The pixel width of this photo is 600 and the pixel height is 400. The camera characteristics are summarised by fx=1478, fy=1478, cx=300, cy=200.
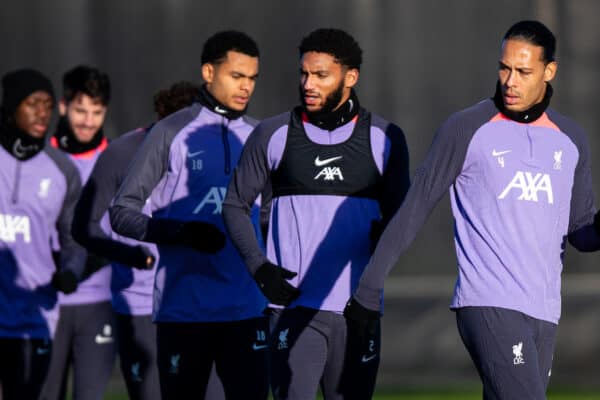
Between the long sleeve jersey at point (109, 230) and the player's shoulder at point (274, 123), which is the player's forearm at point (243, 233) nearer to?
the player's shoulder at point (274, 123)

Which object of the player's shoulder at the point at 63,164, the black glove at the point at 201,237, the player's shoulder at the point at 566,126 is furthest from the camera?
the player's shoulder at the point at 63,164

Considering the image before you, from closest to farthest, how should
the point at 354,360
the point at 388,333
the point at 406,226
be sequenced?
the point at 406,226
the point at 354,360
the point at 388,333

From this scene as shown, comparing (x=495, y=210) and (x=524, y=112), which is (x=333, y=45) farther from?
(x=495, y=210)

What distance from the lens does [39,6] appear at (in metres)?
11.4

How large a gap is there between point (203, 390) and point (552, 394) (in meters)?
5.23

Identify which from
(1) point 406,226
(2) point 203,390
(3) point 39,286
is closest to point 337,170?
(1) point 406,226

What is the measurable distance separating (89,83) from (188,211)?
84.2 inches

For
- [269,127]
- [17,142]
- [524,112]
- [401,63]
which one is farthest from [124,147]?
[401,63]

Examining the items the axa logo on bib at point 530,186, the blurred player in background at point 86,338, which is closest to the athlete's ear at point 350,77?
the axa logo on bib at point 530,186

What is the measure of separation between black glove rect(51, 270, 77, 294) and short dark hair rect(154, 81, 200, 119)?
100 cm

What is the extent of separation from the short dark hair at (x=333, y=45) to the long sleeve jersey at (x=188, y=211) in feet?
2.52

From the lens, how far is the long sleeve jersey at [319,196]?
21.4ft

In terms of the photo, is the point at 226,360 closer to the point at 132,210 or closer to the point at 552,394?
the point at 132,210

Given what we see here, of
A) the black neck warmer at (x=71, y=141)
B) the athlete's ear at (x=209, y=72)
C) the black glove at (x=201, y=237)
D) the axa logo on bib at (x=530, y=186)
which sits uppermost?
the athlete's ear at (x=209, y=72)
